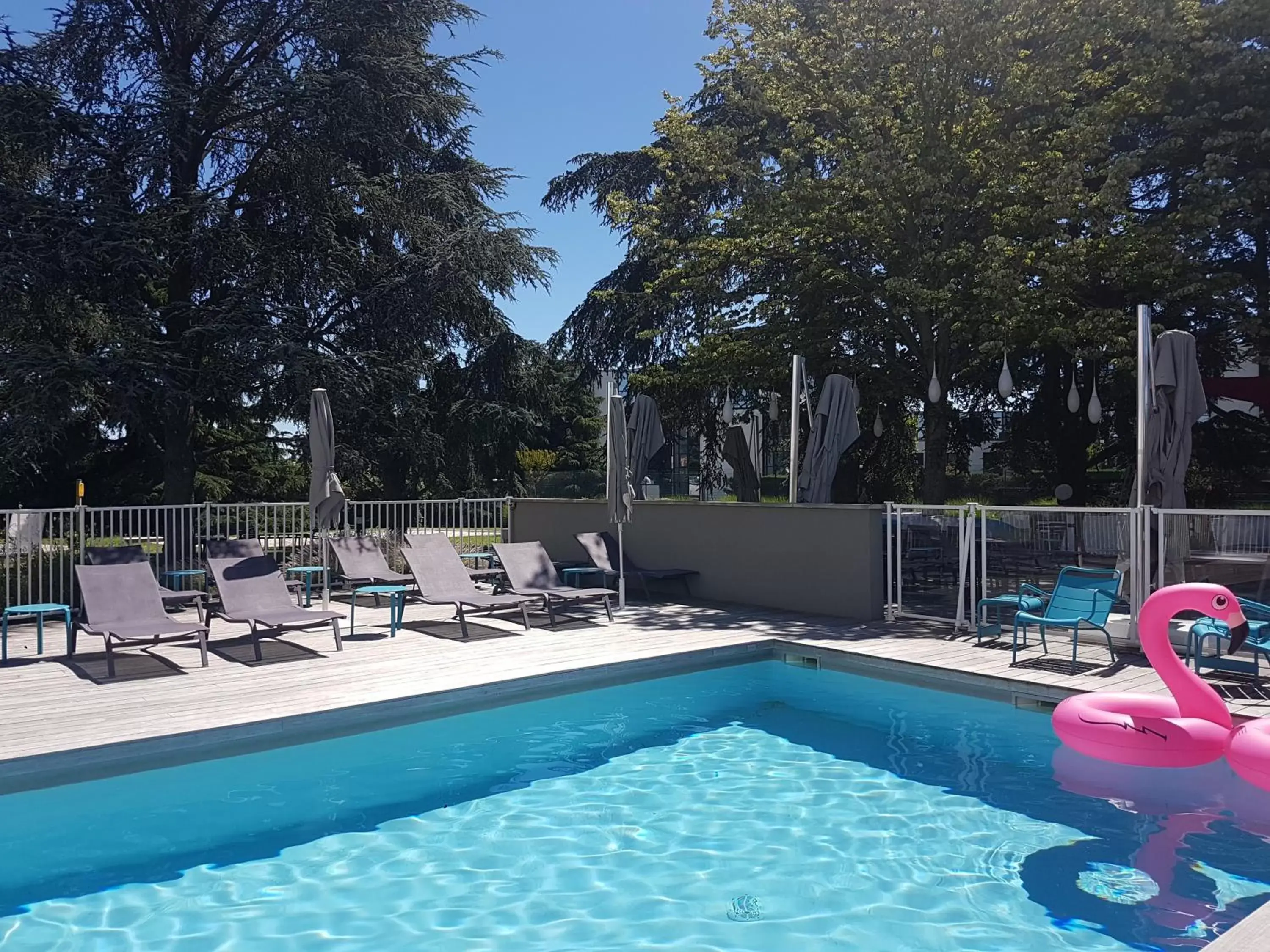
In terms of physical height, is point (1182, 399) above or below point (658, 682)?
above

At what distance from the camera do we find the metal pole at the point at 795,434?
11.7m

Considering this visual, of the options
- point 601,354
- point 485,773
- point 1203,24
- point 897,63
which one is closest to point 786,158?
point 897,63

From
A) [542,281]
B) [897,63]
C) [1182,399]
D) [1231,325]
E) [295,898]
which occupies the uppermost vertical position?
[897,63]

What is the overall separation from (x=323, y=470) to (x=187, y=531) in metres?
3.08

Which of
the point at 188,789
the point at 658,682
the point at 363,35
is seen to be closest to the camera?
the point at 188,789

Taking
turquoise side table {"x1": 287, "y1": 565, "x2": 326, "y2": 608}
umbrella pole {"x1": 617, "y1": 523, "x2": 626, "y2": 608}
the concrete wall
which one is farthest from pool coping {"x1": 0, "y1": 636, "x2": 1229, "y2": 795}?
turquoise side table {"x1": 287, "y1": 565, "x2": 326, "y2": 608}

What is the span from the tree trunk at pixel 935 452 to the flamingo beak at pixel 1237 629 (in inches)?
299

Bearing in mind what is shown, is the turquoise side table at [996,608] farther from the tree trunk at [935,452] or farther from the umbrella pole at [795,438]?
the tree trunk at [935,452]

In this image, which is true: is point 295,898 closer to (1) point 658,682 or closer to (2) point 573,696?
(2) point 573,696

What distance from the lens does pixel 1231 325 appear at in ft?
49.4

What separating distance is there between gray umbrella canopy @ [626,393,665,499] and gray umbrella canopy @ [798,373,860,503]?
105 inches

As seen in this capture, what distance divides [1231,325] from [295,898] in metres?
16.2

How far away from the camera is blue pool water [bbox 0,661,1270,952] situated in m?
4.39

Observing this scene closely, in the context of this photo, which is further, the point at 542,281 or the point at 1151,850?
the point at 542,281
